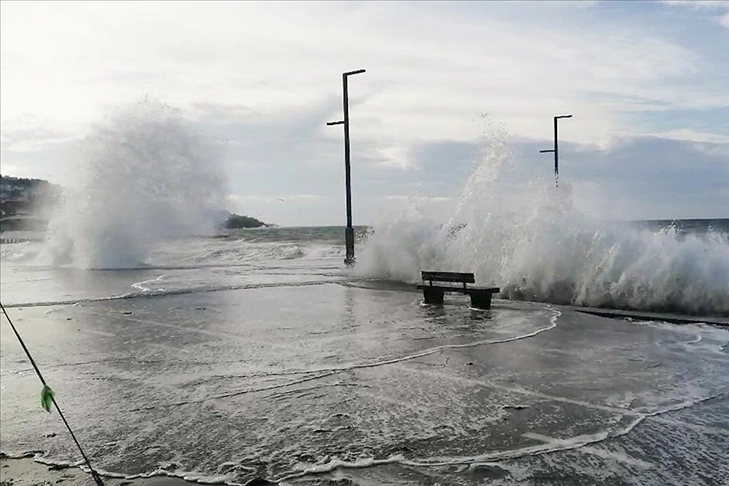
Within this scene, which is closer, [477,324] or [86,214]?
[477,324]

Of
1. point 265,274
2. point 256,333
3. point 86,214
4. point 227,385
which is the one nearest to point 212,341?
point 256,333

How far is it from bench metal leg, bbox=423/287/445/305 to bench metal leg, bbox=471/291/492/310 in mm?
1105

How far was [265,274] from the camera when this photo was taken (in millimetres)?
25203

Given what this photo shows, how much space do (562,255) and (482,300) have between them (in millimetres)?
3376

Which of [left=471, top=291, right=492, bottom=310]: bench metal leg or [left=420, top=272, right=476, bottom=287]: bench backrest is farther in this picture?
[left=420, top=272, right=476, bottom=287]: bench backrest

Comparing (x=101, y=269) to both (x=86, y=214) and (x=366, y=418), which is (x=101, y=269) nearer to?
(x=86, y=214)

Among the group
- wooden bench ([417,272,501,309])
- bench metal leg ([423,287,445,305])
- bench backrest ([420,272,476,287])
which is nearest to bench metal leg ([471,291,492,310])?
wooden bench ([417,272,501,309])

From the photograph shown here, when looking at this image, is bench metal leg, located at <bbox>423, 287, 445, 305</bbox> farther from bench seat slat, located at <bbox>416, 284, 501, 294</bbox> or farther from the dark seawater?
the dark seawater

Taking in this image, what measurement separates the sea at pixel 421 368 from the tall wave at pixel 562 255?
0.05m

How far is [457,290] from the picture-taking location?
13766 mm

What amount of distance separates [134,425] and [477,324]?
6.75 m

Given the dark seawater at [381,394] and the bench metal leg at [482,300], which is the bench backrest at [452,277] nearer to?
the bench metal leg at [482,300]

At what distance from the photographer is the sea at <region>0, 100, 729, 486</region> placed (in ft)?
16.8

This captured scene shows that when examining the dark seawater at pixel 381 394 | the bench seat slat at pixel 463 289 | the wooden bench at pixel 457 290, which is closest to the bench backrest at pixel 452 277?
the wooden bench at pixel 457 290
